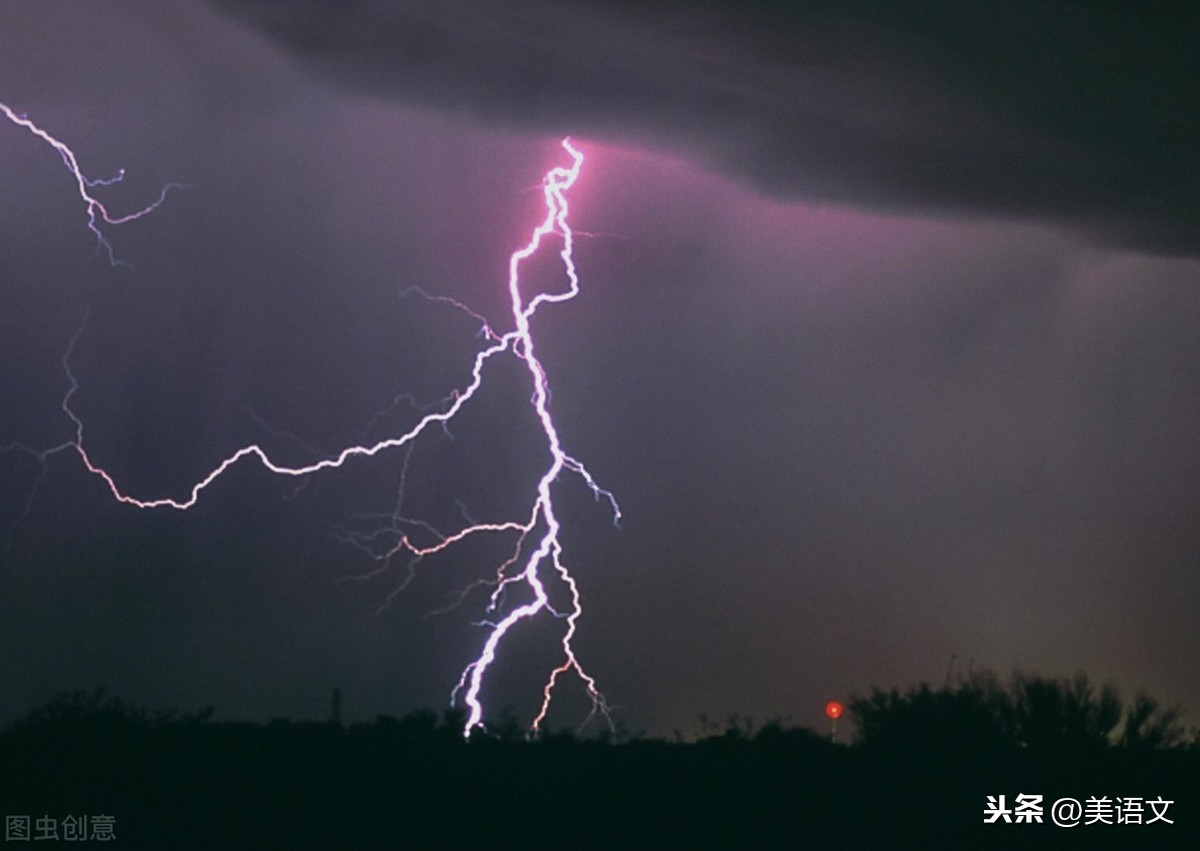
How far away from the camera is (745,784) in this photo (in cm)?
1652

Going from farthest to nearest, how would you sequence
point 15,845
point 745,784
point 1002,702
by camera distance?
point 1002,702 < point 745,784 < point 15,845

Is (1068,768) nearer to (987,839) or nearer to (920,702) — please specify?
(987,839)

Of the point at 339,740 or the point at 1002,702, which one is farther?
the point at 1002,702

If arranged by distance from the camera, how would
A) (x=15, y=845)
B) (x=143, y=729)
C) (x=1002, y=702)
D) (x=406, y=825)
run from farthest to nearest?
1. (x=1002, y=702)
2. (x=143, y=729)
3. (x=406, y=825)
4. (x=15, y=845)

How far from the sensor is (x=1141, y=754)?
1850 cm

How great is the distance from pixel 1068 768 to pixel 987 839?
2.35 m

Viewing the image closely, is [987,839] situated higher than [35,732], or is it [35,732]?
[35,732]

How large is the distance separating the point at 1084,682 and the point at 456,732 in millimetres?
7782

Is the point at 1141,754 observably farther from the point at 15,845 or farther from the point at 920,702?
the point at 15,845

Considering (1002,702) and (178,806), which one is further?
(1002,702)

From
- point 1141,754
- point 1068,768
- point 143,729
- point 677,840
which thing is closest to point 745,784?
point 677,840

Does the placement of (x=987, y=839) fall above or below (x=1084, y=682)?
below

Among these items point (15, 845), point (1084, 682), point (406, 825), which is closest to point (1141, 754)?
point (1084, 682)

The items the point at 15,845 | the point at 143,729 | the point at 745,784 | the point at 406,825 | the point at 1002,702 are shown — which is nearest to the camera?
the point at 15,845
